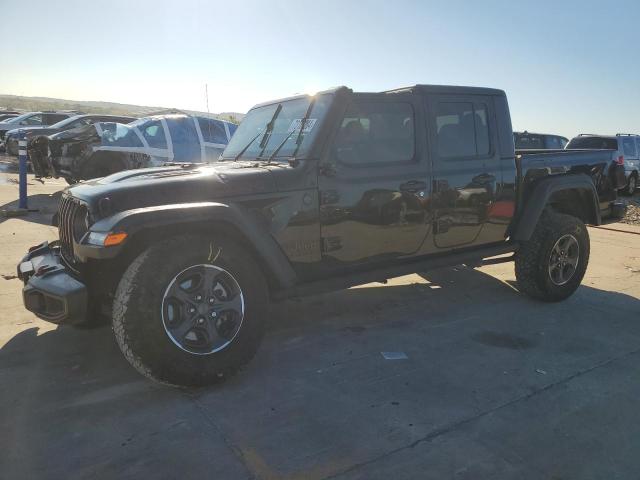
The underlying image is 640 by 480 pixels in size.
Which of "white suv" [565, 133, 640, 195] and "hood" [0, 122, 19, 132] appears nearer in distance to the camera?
"white suv" [565, 133, 640, 195]

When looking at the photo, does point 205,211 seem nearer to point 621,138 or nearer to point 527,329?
point 527,329

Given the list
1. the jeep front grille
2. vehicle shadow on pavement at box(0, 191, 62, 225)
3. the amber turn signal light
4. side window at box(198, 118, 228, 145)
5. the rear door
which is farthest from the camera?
side window at box(198, 118, 228, 145)

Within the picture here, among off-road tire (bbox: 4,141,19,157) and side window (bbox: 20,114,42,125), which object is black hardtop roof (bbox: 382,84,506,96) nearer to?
off-road tire (bbox: 4,141,19,157)

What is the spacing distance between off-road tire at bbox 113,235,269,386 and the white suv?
517 inches

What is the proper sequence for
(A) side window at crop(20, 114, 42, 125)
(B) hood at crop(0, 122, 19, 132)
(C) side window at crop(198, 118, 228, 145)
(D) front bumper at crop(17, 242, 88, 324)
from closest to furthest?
(D) front bumper at crop(17, 242, 88, 324) → (C) side window at crop(198, 118, 228, 145) → (A) side window at crop(20, 114, 42, 125) → (B) hood at crop(0, 122, 19, 132)

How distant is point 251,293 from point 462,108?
257cm

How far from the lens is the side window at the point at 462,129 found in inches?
167

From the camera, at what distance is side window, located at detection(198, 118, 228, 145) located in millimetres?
10109

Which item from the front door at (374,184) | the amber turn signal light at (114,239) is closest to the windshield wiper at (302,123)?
the front door at (374,184)

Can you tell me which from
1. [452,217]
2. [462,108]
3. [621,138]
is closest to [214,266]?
[452,217]

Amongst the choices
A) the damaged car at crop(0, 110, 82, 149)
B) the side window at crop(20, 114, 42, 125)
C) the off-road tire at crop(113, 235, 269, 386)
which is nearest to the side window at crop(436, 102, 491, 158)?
the off-road tire at crop(113, 235, 269, 386)

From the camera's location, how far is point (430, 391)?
308 cm

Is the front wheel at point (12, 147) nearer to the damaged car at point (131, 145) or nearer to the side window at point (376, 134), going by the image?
the damaged car at point (131, 145)

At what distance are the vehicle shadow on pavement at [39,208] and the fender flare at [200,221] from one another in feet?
19.4
